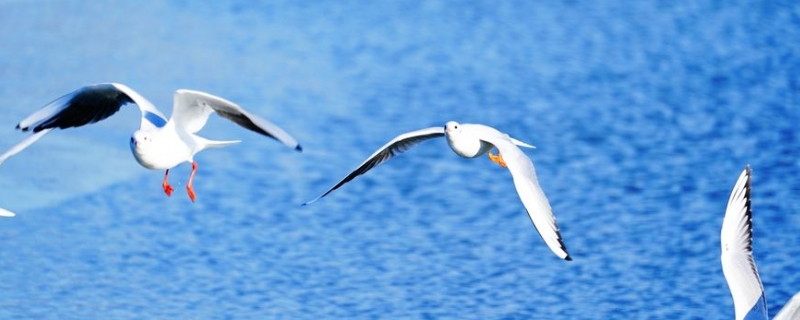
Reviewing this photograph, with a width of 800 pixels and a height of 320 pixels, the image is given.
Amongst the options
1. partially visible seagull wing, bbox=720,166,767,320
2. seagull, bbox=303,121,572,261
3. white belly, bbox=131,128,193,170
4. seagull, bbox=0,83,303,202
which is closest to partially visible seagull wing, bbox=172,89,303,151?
seagull, bbox=0,83,303,202

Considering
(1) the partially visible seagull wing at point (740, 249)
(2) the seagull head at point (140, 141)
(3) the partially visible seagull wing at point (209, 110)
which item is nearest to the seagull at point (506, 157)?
(3) the partially visible seagull wing at point (209, 110)

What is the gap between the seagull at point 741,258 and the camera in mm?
7602

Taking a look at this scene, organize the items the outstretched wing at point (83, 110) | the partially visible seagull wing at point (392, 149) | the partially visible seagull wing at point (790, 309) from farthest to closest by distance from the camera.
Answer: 1. the partially visible seagull wing at point (392, 149)
2. the outstretched wing at point (83, 110)
3. the partially visible seagull wing at point (790, 309)

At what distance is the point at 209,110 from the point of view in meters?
7.89

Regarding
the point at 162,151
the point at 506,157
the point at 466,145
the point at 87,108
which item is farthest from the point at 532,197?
the point at 87,108

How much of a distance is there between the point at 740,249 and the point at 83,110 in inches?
144

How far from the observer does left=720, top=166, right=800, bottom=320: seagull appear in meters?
7.60

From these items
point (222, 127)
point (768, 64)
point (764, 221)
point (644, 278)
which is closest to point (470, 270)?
point (644, 278)

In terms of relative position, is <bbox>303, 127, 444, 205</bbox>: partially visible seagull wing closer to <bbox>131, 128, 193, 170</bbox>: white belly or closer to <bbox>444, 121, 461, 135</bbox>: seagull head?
<bbox>444, 121, 461, 135</bbox>: seagull head

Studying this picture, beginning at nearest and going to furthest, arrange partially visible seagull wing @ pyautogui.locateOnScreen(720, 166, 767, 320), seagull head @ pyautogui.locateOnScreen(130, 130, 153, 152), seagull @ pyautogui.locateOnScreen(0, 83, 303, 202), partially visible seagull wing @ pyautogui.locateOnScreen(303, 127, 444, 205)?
seagull @ pyautogui.locateOnScreen(0, 83, 303, 202), seagull head @ pyautogui.locateOnScreen(130, 130, 153, 152), partially visible seagull wing @ pyautogui.locateOnScreen(720, 166, 767, 320), partially visible seagull wing @ pyautogui.locateOnScreen(303, 127, 444, 205)

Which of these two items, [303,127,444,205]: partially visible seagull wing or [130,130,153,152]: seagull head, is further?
[303,127,444,205]: partially visible seagull wing

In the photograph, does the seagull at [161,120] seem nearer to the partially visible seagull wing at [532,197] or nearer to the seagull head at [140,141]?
the seagull head at [140,141]

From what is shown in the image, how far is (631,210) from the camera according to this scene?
11.8m

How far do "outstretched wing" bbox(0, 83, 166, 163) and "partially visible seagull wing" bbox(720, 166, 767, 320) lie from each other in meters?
3.03
